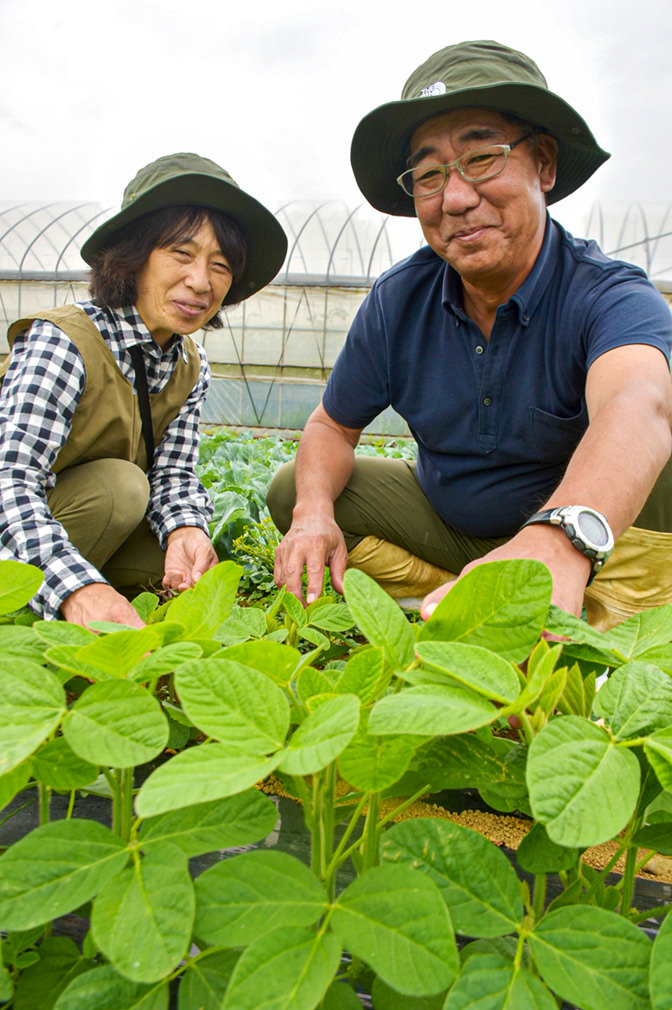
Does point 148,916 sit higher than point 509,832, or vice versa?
point 148,916

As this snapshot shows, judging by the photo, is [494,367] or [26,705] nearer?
[26,705]

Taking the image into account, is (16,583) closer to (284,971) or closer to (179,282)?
(284,971)

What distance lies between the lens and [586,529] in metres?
1.08

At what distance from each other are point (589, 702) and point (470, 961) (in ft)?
0.92

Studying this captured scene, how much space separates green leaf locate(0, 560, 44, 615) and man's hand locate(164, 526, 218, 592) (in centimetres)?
135

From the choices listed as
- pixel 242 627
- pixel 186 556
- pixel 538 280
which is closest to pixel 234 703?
pixel 242 627

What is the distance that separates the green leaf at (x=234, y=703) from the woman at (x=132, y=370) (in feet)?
4.87

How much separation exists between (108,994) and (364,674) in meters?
0.27

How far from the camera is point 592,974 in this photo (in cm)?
45

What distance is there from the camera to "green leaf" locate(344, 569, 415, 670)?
55cm

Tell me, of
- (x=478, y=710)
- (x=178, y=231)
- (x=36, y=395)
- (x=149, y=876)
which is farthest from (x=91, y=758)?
(x=178, y=231)

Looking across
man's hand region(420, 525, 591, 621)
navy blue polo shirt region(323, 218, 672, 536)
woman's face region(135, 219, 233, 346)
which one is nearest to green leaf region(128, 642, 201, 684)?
man's hand region(420, 525, 591, 621)

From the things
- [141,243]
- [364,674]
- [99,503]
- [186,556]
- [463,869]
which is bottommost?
[186,556]

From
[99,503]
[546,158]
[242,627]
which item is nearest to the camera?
[242,627]
